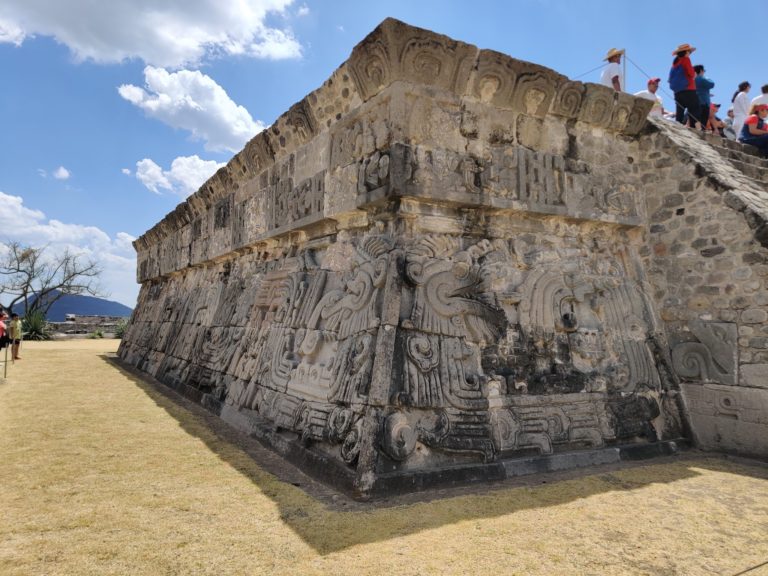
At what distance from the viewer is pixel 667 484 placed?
10.1 ft

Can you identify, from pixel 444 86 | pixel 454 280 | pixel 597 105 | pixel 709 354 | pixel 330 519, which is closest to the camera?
pixel 330 519

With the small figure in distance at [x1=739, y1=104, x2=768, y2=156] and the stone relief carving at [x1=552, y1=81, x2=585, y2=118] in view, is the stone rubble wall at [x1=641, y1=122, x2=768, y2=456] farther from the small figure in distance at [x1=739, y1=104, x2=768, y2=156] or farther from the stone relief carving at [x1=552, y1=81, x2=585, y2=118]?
the small figure in distance at [x1=739, y1=104, x2=768, y2=156]

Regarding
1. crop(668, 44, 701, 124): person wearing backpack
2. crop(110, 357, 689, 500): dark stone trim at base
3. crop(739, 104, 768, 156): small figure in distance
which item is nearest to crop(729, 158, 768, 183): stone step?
crop(739, 104, 768, 156): small figure in distance

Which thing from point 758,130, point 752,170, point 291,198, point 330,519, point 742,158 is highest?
point 758,130

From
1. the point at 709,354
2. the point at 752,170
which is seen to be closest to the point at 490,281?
the point at 709,354

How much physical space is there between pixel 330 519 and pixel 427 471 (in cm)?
64

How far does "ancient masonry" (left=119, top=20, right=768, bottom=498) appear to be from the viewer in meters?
3.07

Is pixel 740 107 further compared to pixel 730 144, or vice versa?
pixel 740 107

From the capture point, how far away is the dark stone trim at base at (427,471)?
2.71m

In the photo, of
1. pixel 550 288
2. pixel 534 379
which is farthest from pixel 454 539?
pixel 550 288

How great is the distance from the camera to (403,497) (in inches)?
105

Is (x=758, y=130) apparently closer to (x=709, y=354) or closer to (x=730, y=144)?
(x=730, y=144)

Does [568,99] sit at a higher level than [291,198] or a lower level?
higher

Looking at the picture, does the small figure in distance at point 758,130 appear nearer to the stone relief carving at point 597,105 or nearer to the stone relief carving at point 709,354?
the stone relief carving at point 597,105
